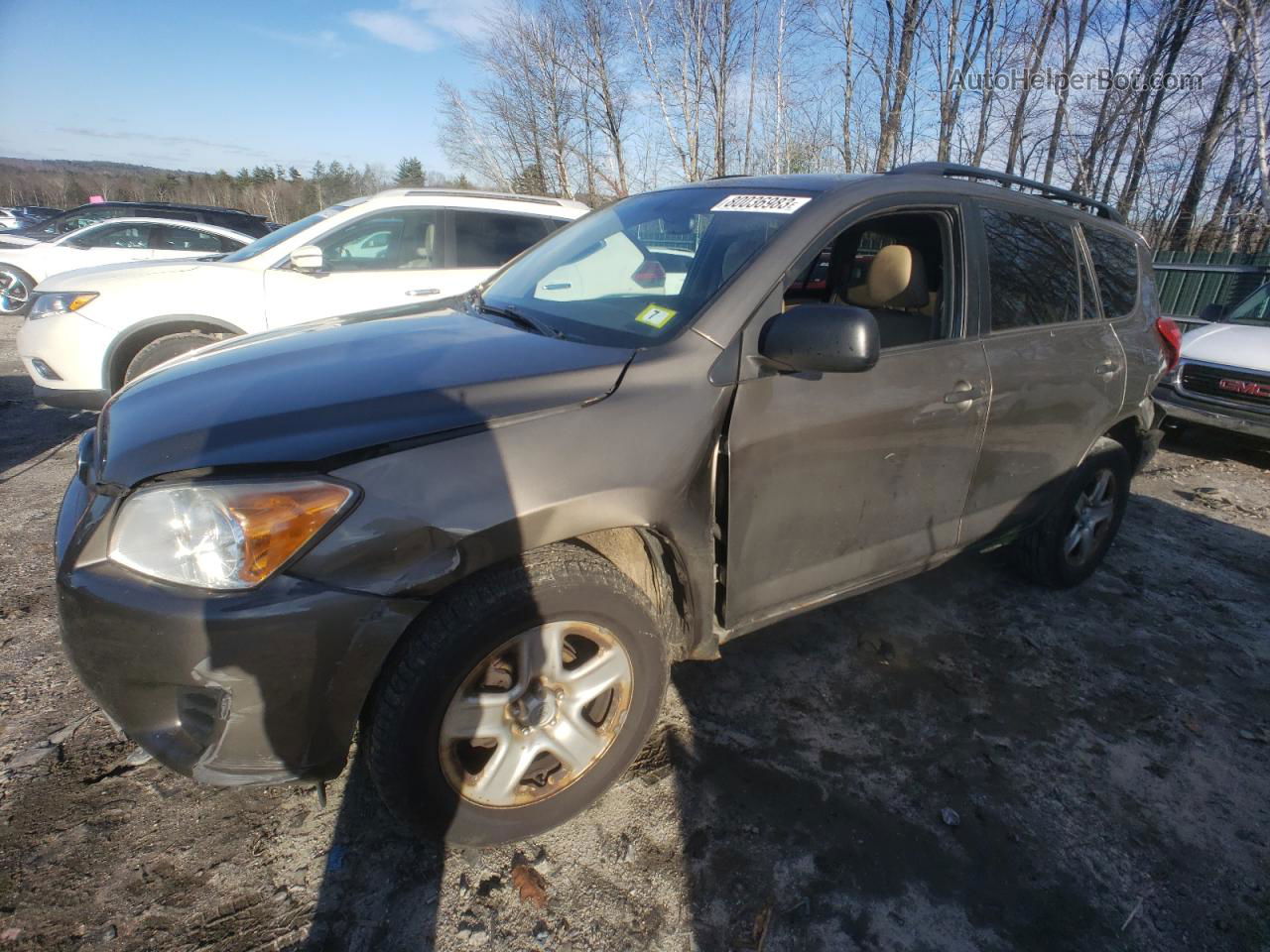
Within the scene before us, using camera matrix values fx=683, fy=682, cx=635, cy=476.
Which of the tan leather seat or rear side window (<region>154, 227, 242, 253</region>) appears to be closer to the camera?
the tan leather seat

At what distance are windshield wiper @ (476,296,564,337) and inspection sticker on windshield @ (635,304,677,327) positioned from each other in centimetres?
26

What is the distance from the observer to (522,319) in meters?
2.38

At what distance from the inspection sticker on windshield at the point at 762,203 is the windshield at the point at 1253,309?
21.4ft

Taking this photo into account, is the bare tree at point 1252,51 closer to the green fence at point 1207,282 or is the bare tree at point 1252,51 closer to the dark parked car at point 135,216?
the green fence at point 1207,282

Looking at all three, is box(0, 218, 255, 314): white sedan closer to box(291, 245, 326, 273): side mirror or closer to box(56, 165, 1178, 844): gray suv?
box(291, 245, 326, 273): side mirror

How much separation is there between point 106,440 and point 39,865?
3.69 feet

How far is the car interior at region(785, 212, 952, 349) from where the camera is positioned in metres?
2.54

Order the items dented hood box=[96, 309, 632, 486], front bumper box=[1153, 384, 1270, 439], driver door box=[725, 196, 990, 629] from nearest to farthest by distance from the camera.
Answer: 1. dented hood box=[96, 309, 632, 486]
2. driver door box=[725, 196, 990, 629]
3. front bumper box=[1153, 384, 1270, 439]

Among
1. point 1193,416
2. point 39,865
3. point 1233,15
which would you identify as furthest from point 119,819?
point 1233,15

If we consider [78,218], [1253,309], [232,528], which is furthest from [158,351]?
[78,218]

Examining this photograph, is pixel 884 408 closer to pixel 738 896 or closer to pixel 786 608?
pixel 786 608

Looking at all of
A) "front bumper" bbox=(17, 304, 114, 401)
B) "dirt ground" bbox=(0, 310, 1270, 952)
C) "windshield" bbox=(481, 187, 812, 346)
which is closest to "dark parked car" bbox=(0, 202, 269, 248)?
"front bumper" bbox=(17, 304, 114, 401)

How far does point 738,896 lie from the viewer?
5.91 feet

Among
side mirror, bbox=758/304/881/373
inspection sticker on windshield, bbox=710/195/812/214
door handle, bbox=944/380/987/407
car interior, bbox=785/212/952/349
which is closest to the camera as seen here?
side mirror, bbox=758/304/881/373
